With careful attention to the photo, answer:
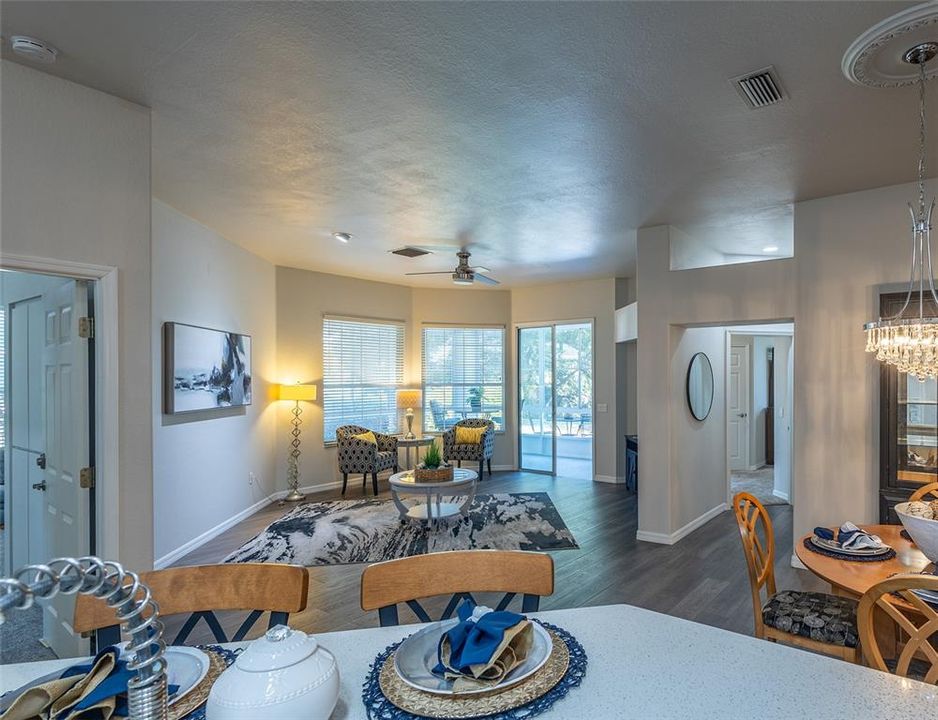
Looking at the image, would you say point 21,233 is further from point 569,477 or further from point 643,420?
point 569,477

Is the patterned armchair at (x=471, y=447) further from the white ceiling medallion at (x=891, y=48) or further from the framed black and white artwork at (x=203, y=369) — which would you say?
the white ceiling medallion at (x=891, y=48)

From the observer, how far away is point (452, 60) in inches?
88.0

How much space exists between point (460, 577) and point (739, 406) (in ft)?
24.8

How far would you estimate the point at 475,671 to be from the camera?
41.5 inches

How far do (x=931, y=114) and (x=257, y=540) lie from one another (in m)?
5.70

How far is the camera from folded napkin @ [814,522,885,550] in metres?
2.41

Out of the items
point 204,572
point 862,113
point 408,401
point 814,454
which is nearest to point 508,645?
point 204,572

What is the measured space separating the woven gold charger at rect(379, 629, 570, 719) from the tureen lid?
0.24 meters

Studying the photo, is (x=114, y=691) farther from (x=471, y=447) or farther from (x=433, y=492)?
(x=471, y=447)

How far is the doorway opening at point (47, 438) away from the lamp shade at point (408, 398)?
184 inches

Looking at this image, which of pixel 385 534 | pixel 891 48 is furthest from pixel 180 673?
pixel 385 534

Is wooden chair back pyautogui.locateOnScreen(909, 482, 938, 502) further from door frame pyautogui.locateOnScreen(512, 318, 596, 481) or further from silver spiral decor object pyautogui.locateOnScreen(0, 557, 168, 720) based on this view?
door frame pyautogui.locateOnScreen(512, 318, 596, 481)

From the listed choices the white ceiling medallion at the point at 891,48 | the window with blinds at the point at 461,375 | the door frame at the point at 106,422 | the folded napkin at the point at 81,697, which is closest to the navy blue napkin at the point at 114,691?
the folded napkin at the point at 81,697

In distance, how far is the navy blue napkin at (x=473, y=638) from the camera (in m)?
1.08
